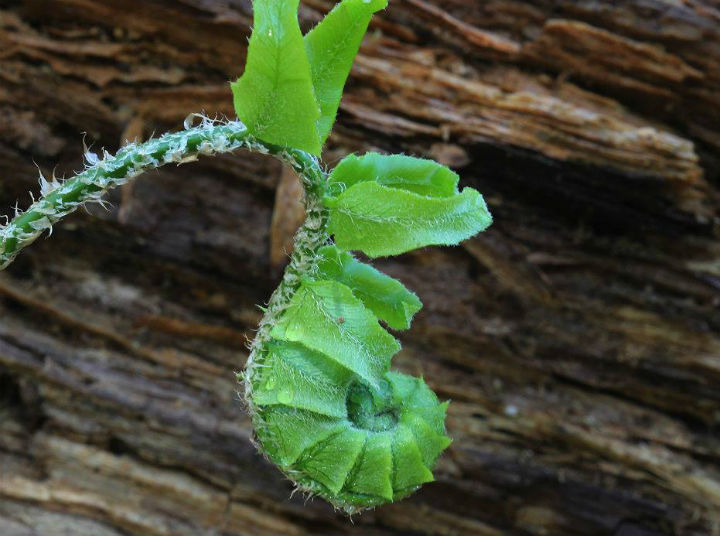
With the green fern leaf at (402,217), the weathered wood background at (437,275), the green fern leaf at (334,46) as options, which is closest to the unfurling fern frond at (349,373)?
the green fern leaf at (402,217)

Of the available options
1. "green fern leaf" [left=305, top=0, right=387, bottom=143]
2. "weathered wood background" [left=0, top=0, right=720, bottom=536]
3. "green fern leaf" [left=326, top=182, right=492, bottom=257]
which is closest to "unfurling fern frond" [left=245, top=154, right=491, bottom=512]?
"green fern leaf" [left=326, top=182, right=492, bottom=257]

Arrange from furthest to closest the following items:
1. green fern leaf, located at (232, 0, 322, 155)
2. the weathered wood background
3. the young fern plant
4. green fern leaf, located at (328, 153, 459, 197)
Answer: the weathered wood background → green fern leaf, located at (328, 153, 459, 197) → the young fern plant → green fern leaf, located at (232, 0, 322, 155)

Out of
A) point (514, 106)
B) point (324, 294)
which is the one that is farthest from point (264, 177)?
point (324, 294)

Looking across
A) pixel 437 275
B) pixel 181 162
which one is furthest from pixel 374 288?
pixel 437 275

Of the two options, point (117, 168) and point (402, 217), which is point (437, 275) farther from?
point (117, 168)

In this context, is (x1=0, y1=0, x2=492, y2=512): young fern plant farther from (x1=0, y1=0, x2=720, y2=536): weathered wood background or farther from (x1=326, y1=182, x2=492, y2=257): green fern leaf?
(x1=0, y1=0, x2=720, y2=536): weathered wood background

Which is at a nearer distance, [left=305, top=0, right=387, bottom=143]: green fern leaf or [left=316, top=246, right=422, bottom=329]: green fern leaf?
[left=305, top=0, right=387, bottom=143]: green fern leaf

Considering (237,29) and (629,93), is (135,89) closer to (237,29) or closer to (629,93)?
(237,29)

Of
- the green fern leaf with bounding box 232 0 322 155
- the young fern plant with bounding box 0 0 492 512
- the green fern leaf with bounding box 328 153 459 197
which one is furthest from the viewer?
the green fern leaf with bounding box 328 153 459 197
